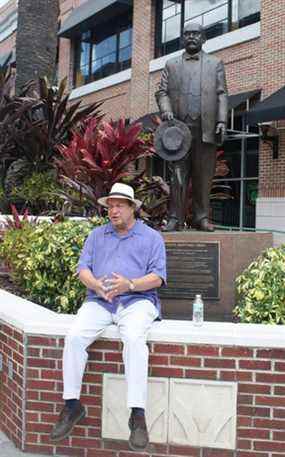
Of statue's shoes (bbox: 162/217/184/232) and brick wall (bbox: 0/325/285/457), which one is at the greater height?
statue's shoes (bbox: 162/217/184/232)

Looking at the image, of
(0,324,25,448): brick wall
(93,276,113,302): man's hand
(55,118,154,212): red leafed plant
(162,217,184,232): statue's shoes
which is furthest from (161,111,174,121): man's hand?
(0,324,25,448): brick wall

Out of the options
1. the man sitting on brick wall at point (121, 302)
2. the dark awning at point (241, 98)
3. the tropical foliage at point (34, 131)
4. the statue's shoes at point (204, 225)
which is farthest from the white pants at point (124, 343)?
the dark awning at point (241, 98)

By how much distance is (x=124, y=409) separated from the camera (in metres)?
3.92

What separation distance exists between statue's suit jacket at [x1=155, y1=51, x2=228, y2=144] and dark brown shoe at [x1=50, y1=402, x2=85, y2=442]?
341 cm

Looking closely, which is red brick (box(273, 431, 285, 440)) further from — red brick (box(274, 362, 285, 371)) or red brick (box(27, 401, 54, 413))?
red brick (box(27, 401, 54, 413))

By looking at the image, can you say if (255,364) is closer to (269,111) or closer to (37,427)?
(37,427)

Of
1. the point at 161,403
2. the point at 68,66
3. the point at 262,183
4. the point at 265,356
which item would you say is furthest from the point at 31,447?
the point at 68,66

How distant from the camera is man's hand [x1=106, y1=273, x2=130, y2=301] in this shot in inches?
154

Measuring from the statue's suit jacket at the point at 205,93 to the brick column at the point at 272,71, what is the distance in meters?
9.49

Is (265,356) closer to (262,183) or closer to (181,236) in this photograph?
(181,236)

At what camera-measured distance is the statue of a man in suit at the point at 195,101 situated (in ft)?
20.5

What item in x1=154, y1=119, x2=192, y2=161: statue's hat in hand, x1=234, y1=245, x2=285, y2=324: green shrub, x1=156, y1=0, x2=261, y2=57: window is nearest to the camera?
x1=234, y1=245, x2=285, y2=324: green shrub

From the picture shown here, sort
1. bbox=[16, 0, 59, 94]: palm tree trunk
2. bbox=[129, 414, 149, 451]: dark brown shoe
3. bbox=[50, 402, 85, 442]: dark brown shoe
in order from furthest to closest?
bbox=[16, 0, 59, 94]: palm tree trunk, bbox=[50, 402, 85, 442]: dark brown shoe, bbox=[129, 414, 149, 451]: dark brown shoe

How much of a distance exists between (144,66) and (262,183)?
8.25 metres
